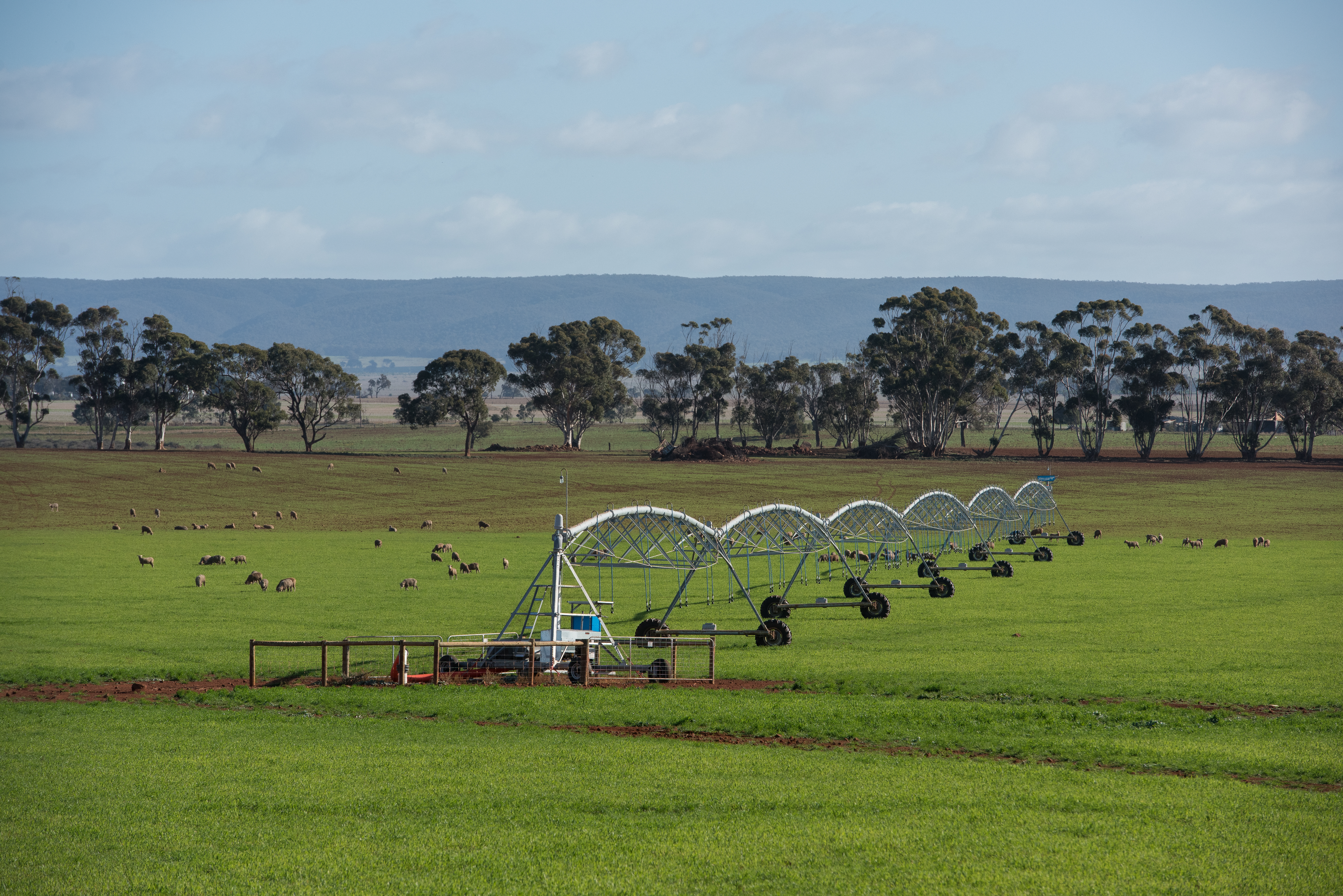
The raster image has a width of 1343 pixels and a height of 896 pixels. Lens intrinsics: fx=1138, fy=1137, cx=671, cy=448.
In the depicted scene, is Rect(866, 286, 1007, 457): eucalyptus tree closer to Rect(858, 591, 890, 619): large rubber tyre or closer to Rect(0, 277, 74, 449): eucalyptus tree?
Rect(0, 277, 74, 449): eucalyptus tree

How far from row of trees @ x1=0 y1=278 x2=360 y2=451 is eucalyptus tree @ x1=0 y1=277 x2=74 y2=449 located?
150 mm

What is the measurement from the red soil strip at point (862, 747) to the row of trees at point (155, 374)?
13814 centimetres

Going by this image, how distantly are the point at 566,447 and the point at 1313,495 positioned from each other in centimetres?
9703

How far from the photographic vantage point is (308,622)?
4153cm

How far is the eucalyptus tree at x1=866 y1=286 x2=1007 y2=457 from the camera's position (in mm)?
161000

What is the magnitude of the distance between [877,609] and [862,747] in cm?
2155

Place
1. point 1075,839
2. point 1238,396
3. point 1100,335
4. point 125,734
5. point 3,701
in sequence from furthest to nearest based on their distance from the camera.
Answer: point 1100,335
point 1238,396
point 3,701
point 125,734
point 1075,839

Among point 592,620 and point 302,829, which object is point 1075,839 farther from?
point 592,620

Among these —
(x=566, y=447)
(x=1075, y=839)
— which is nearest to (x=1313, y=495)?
(x=566, y=447)

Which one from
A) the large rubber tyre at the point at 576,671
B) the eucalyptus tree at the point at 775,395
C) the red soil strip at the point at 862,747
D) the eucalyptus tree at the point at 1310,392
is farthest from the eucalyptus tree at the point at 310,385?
the red soil strip at the point at 862,747

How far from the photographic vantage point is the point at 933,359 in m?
165

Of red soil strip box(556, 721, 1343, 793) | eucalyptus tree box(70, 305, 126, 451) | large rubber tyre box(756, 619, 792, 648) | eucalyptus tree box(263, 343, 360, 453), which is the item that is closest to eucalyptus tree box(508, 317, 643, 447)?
eucalyptus tree box(263, 343, 360, 453)

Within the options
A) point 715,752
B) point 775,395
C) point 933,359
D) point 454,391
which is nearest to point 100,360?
point 454,391

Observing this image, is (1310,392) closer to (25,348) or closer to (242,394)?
(242,394)
